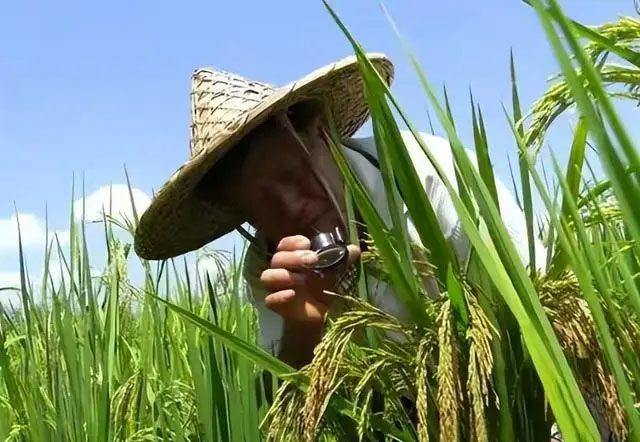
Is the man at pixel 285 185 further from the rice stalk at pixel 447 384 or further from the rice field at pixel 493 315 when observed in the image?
the rice stalk at pixel 447 384

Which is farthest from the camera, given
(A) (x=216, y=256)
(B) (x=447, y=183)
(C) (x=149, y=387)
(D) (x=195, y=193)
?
(A) (x=216, y=256)

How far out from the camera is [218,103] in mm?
1545

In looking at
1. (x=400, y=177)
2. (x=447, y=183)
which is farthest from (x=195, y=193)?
(x=447, y=183)

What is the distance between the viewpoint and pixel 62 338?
140 cm

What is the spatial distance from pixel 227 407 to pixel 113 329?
0.36 metres

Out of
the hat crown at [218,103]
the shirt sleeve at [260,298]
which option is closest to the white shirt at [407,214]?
the shirt sleeve at [260,298]

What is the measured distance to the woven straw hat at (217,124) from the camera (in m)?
1.38

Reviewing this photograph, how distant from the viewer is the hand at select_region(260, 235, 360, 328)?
1.08 m

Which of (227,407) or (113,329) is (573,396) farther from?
(113,329)

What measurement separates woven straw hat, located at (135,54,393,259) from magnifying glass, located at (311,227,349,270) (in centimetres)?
29

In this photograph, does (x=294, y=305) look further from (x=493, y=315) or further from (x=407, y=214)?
(x=493, y=315)

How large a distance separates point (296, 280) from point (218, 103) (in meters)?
0.53

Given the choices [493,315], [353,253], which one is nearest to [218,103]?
[353,253]

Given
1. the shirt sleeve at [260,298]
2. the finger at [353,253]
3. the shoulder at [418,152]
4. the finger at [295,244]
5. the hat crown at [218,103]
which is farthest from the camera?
the shirt sleeve at [260,298]
